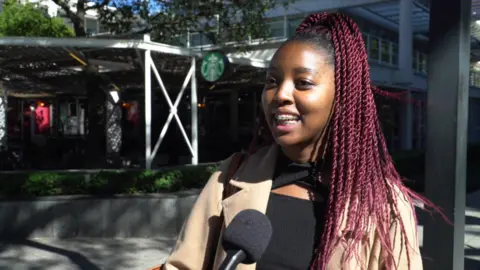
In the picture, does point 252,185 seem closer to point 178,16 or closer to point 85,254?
point 85,254

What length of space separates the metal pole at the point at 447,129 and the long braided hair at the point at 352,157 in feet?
3.79

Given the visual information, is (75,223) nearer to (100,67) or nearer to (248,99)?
(100,67)

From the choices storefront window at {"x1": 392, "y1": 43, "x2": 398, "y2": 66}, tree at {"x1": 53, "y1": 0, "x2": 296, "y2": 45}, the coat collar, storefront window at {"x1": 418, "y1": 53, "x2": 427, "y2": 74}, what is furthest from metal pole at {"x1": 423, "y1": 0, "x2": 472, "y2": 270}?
storefront window at {"x1": 418, "y1": 53, "x2": 427, "y2": 74}

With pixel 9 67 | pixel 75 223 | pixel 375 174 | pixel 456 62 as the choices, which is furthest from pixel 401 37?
pixel 375 174

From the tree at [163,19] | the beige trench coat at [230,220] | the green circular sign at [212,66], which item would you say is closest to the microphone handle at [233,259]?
the beige trench coat at [230,220]

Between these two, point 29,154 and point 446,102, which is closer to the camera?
point 446,102

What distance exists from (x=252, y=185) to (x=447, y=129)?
1.55 m

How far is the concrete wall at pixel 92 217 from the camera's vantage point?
7070 millimetres

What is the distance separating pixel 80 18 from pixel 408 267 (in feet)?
34.3

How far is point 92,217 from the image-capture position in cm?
719

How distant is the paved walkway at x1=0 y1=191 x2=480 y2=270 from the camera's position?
5887 mm

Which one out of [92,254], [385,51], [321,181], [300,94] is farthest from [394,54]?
[300,94]

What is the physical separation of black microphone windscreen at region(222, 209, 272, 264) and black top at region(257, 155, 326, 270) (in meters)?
0.24

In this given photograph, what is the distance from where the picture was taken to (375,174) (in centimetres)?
161
